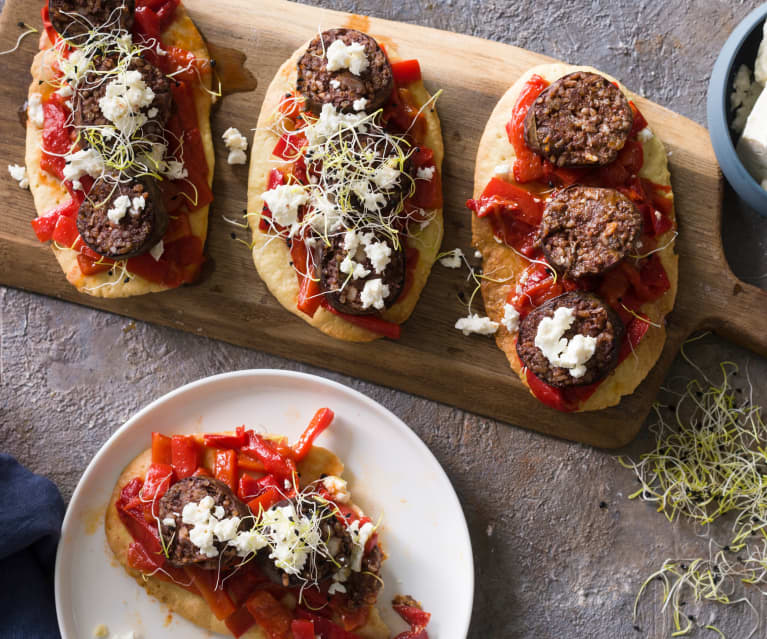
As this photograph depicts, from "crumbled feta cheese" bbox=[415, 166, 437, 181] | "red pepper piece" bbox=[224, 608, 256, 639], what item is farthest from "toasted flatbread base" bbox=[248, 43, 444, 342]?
"red pepper piece" bbox=[224, 608, 256, 639]

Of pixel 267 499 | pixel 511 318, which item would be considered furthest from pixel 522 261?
pixel 267 499

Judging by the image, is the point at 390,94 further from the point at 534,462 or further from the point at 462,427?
the point at 534,462

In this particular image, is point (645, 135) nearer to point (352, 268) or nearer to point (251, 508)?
point (352, 268)

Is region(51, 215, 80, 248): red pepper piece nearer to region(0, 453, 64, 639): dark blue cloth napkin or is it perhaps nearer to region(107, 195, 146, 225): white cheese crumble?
region(107, 195, 146, 225): white cheese crumble

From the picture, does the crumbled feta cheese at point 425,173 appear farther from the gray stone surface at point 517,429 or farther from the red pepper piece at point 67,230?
the red pepper piece at point 67,230

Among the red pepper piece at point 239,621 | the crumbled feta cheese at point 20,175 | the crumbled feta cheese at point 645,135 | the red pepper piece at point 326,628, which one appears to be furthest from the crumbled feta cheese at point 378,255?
the crumbled feta cheese at point 20,175

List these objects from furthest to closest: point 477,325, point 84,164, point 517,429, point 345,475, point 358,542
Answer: point 517,429, point 345,475, point 477,325, point 84,164, point 358,542

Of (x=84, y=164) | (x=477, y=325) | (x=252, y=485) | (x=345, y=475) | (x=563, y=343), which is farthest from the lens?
(x=345, y=475)

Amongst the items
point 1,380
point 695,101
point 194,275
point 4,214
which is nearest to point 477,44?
point 695,101
